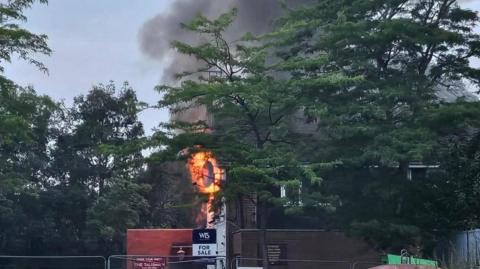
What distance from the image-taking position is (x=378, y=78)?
54.0ft

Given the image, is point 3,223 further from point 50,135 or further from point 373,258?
point 373,258

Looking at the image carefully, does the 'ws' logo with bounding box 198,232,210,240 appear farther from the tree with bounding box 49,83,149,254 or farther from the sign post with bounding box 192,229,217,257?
the tree with bounding box 49,83,149,254

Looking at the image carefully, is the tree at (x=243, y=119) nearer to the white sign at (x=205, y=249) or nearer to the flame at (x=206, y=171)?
the flame at (x=206, y=171)

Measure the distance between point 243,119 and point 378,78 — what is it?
3.40m

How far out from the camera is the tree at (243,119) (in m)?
14.9

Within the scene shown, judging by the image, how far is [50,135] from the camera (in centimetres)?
3994

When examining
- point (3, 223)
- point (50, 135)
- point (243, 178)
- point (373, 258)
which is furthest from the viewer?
point (50, 135)

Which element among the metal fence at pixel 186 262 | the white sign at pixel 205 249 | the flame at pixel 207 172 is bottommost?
the metal fence at pixel 186 262

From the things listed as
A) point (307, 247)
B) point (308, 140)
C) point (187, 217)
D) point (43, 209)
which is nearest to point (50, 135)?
point (43, 209)

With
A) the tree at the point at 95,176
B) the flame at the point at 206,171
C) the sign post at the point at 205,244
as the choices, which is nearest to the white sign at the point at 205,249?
the sign post at the point at 205,244

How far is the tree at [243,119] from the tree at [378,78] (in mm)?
658

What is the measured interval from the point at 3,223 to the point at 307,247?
2080 centimetres

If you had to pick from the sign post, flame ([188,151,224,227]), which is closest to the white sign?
the sign post

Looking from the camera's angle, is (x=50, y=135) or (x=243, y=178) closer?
(x=243, y=178)
